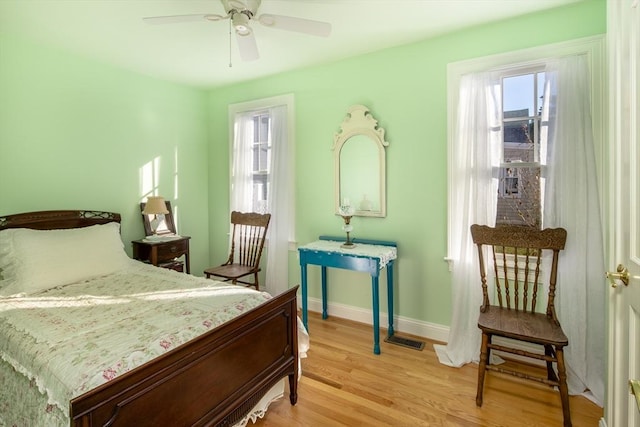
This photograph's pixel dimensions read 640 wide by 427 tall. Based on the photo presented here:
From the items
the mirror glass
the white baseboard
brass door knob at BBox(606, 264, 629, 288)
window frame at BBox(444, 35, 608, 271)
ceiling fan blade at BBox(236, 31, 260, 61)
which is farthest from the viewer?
the mirror glass

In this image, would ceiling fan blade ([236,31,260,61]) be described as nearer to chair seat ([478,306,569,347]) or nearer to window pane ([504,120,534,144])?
window pane ([504,120,534,144])

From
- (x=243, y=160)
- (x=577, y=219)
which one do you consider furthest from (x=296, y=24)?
(x=577, y=219)

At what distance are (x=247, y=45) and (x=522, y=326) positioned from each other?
251 cm

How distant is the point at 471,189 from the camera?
257cm

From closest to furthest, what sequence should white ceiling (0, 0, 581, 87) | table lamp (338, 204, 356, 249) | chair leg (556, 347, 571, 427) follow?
chair leg (556, 347, 571, 427), white ceiling (0, 0, 581, 87), table lamp (338, 204, 356, 249)

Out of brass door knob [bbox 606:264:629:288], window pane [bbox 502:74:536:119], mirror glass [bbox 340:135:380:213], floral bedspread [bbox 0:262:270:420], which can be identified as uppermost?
window pane [bbox 502:74:536:119]

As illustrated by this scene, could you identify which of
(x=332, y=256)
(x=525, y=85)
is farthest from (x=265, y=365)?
(x=525, y=85)

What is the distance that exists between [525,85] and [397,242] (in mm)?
1609

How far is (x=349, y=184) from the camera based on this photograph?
10.6ft

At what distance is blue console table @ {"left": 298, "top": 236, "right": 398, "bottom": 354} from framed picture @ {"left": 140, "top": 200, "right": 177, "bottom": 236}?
5.61 feet

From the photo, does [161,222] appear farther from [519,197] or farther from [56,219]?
[519,197]

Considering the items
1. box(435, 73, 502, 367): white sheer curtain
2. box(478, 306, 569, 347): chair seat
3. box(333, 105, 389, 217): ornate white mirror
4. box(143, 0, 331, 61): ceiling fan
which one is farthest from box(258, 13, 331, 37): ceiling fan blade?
box(478, 306, 569, 347): chair seat

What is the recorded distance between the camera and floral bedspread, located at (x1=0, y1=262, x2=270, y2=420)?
126 centimetres

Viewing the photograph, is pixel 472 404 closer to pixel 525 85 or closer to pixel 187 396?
pixel 187 396
